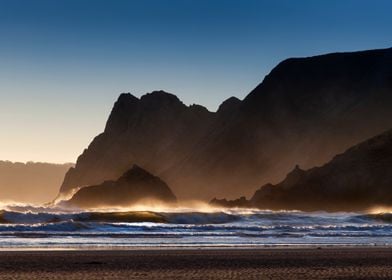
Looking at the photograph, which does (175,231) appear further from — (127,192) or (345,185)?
(127,192)

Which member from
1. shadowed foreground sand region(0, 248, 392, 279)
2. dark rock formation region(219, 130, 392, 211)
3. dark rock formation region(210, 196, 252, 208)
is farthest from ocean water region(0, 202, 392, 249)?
dark rock formation region(210, 196, 252, 208)

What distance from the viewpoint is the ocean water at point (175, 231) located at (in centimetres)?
4100

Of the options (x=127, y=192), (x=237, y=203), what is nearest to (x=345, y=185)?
(x=237, y=203)

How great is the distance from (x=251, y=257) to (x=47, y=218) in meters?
45.1

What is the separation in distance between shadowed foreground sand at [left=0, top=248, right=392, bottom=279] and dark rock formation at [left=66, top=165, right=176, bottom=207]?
108 metres

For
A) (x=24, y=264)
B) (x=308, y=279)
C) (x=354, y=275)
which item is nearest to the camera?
(x=308, y=279)

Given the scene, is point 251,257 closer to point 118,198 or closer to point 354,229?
point 354,229

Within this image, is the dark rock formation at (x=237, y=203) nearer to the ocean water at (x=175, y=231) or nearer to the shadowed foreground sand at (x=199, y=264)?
the ocean water at (x=175, y=231)

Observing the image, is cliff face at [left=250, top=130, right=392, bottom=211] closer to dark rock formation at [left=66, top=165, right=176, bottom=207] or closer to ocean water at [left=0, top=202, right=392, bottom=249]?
dark rock formation at [left=66, top=165, right=176, bottom=207]

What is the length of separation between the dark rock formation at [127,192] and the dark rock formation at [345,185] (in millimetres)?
19685

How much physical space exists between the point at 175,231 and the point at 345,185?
75575 mm

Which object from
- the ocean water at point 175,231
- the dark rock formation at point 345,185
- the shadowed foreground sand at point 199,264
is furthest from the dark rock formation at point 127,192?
the shadowed foreground sand at point 199,264

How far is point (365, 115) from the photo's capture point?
18788 centimetres

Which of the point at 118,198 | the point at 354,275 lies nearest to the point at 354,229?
the point at 354,275
